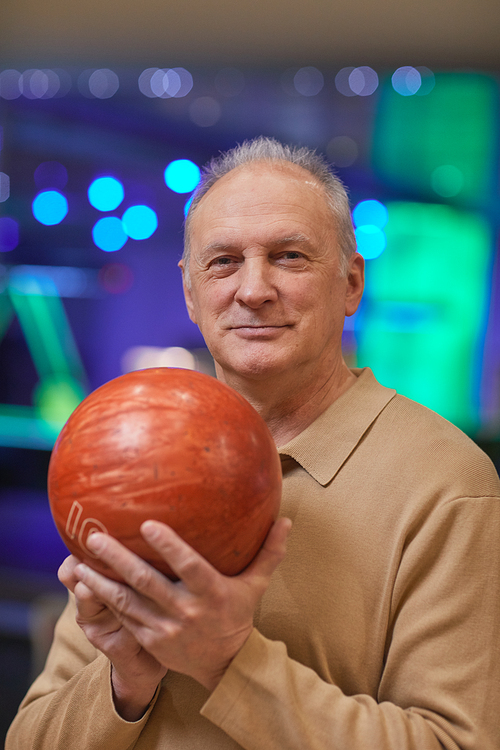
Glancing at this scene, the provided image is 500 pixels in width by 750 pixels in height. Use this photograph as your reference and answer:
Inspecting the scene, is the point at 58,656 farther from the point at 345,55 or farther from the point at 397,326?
the point at 345,55

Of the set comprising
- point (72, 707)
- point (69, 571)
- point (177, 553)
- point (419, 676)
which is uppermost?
point (177, 553)

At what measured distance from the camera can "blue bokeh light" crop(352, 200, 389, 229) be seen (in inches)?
148

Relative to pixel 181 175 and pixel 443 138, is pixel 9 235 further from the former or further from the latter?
pixel 443 138

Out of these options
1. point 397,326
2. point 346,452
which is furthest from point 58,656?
point 397,326

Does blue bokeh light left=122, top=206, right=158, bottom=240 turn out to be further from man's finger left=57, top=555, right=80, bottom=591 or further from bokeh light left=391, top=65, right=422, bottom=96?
man's finger left=57, top=555, right=80, bottom=591

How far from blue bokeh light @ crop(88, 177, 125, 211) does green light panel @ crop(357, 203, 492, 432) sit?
164cm

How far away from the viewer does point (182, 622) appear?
0.85 m

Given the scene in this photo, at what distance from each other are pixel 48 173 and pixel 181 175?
85 centimetres

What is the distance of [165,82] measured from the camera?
12.7 feet

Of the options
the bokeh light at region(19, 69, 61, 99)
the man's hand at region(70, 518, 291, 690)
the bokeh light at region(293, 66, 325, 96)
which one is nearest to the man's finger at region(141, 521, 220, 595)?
the man's hand at region(70, 518, 291, 690)

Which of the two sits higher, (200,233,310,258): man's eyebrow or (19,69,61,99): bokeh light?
(19,69,61,99): bokeh light

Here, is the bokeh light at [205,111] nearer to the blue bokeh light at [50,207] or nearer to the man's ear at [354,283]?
the blue bokeh light at [50,207]

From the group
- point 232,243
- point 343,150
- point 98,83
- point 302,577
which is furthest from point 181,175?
point 302,577

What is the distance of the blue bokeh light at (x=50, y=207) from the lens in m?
4.07
